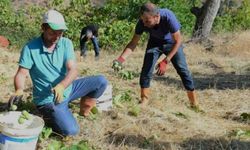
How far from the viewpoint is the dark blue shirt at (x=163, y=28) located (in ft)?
19.1

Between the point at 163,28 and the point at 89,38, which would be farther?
the point at 89,38

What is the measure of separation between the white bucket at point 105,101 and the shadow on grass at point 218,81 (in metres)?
2.29

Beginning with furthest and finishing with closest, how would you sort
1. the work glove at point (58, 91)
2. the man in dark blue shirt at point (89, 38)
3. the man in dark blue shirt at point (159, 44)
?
the man in dark blue shirt at point (89, 38)
the man in dark blue shirt at point (159, 44)
the work glove at point (58, 91)

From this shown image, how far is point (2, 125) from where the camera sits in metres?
4.04

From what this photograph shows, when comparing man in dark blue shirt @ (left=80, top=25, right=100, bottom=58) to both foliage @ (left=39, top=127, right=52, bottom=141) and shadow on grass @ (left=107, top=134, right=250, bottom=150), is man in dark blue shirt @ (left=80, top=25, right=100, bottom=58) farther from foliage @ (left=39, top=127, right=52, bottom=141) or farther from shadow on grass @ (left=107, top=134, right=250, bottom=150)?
foliage @ (left=39, top=127, right=52, bottom=141)

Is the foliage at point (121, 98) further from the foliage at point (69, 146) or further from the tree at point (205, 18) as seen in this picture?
the tree at point (205, 18)

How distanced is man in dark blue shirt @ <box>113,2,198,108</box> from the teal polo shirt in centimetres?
118

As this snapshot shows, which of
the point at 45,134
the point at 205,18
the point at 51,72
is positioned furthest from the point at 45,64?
the point at 205,18

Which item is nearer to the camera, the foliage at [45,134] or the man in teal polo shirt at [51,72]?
the man in teal polo shirt at [51,72]

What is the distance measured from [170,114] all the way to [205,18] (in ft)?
26.6

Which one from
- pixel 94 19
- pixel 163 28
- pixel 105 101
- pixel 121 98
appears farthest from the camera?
pixel 94 19

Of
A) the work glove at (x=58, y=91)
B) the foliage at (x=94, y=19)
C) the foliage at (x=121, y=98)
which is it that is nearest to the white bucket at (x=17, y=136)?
the work glove at (x=58, y=91)

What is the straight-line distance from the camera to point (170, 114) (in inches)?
228

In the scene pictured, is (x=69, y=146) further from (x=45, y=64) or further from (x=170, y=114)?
(x=170, y=114)
